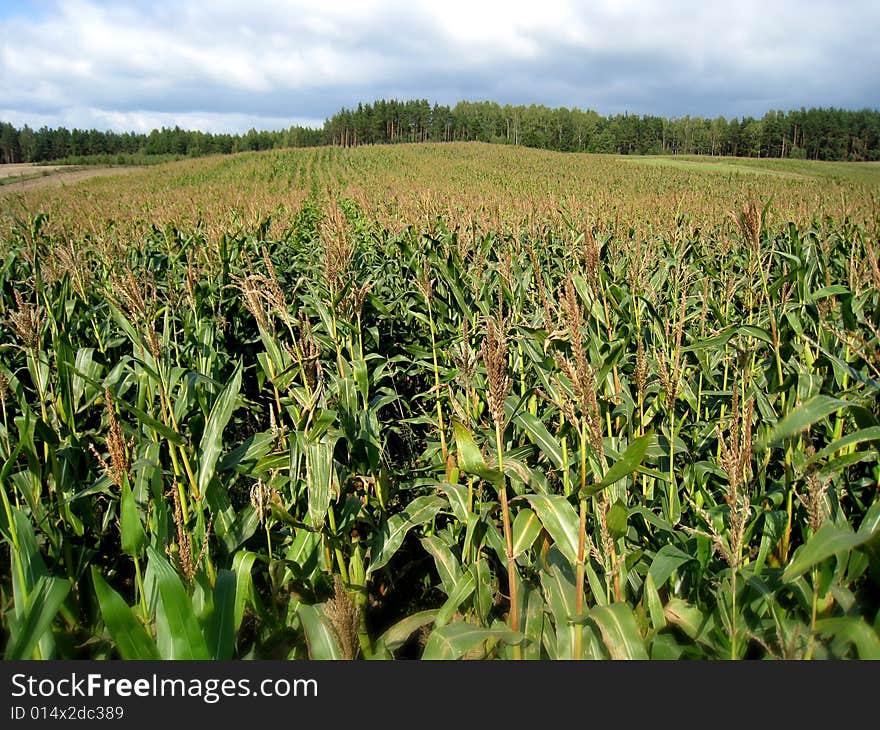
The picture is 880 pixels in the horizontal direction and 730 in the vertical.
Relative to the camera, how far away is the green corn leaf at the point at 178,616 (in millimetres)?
1416

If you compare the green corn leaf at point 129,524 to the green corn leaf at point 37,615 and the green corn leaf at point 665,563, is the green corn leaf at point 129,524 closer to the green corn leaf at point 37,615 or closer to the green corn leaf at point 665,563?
the green corn leaf at point 37,615

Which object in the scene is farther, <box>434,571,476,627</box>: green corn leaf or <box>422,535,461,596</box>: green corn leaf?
<box>422,535,461,596</box>: green corn leaf

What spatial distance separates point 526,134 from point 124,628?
9569 cm

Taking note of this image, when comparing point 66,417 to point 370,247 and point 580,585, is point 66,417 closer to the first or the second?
point 580,585

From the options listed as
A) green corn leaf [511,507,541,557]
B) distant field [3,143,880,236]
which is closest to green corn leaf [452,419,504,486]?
green corn leaf [511,507,541,557]

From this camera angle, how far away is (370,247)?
822 cm

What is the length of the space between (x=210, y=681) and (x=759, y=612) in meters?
1.81

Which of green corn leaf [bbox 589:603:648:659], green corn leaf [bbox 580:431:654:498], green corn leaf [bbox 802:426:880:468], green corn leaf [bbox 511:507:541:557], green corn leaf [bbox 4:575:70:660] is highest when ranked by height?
green corn leaf [bbox 802:426:880:468]

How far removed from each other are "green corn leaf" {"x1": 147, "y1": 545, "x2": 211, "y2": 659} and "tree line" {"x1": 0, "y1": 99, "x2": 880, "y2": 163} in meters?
90.3

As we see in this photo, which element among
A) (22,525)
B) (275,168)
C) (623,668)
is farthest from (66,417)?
(275,168)

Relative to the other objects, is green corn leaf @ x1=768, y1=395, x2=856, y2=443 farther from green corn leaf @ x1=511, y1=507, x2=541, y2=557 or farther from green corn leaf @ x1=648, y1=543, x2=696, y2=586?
green corn leaf @ x1=511, y1=507, x2=541, y2=557

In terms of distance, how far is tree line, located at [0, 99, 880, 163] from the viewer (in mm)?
79981

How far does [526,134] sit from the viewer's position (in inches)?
3462

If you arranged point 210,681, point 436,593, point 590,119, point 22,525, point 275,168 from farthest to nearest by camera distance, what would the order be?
point 590,119 < point 275,168 < point 436,593 < point 22,525 < point 210,681
